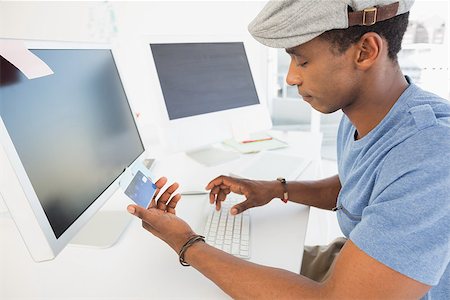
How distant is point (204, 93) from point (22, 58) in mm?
750

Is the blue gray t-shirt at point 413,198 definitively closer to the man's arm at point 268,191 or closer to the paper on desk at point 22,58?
the man's arm at point 268,191

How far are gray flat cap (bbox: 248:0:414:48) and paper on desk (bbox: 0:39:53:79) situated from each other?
43cm

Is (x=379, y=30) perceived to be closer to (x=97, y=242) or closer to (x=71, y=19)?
(x=97, y=242)

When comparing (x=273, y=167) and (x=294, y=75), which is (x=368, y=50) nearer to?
(x=294, y=75)

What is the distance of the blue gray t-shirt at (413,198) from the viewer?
0.53 meters

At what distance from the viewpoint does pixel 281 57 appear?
2.43m

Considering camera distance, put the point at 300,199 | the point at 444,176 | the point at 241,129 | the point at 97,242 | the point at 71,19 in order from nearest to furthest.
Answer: the point at 444,176 < the point at 97,242 < the point at 300,199 < the point at 241,129 < the point at 71,19

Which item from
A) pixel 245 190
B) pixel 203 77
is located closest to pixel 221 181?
pixel 245 190

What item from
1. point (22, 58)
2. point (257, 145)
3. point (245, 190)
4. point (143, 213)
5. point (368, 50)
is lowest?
point (257, 145)

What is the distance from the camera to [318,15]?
24.1 inches

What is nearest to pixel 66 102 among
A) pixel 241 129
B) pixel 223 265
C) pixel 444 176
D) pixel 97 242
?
pixel 97 242

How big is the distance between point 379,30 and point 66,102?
617 mm

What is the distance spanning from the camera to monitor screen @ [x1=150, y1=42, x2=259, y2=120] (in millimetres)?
1196

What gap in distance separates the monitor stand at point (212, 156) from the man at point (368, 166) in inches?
22.8
